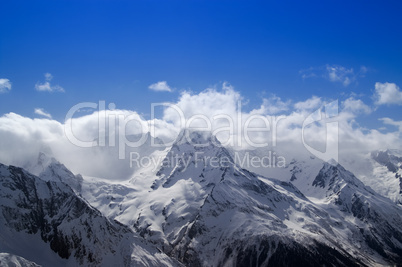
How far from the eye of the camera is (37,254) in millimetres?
195125

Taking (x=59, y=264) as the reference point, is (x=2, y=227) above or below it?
above

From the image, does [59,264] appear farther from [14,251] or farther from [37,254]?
[14,251]

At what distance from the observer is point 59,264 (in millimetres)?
198750

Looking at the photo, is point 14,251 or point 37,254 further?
point 37,254

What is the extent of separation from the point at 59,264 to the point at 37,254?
41.1ft

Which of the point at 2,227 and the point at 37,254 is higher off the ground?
the point at 2,227

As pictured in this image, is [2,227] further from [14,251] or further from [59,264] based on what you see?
[59,264]

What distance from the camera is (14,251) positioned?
183 metres

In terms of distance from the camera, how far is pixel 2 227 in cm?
19375

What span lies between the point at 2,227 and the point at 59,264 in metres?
34.9

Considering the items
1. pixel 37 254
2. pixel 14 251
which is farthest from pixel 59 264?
pixel 14 251

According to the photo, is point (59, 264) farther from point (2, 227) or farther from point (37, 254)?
point (2, 227)

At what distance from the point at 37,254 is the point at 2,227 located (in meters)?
22.7

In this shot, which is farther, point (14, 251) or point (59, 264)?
point (59, 264)
